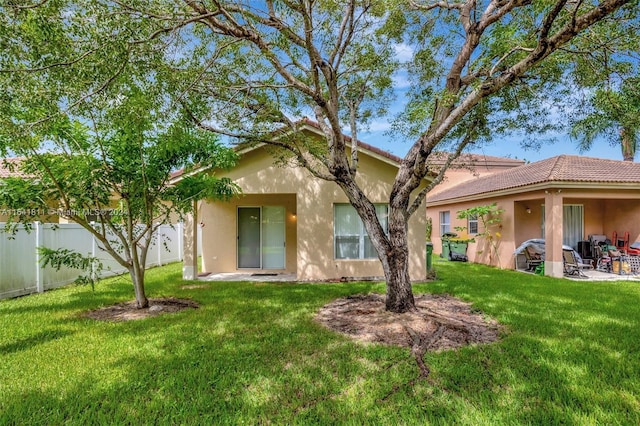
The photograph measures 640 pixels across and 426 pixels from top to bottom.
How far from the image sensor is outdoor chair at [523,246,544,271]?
1208 cm

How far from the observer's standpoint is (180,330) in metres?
5.74

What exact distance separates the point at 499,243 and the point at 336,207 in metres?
7.87

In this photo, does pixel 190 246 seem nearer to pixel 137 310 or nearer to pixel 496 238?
pixel 137 310

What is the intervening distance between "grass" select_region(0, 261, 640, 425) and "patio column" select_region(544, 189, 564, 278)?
4020mm

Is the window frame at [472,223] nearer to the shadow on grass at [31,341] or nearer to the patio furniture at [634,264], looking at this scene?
the patio furniture at [634,264]

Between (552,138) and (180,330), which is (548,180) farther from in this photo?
(180,330)

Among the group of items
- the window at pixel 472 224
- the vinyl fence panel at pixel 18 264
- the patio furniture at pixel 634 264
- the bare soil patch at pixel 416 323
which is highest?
the window at pixel 472 224

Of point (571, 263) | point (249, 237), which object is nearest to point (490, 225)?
point (571, 263)

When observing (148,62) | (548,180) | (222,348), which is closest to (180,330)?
(222,348)

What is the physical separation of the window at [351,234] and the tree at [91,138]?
4349 mm

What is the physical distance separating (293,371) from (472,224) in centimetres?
1436

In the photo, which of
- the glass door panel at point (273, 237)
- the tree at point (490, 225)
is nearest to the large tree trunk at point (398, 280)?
the glass door panel at point (273, 237)

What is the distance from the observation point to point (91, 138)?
21.4 feet

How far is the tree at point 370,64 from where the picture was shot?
5.31m
